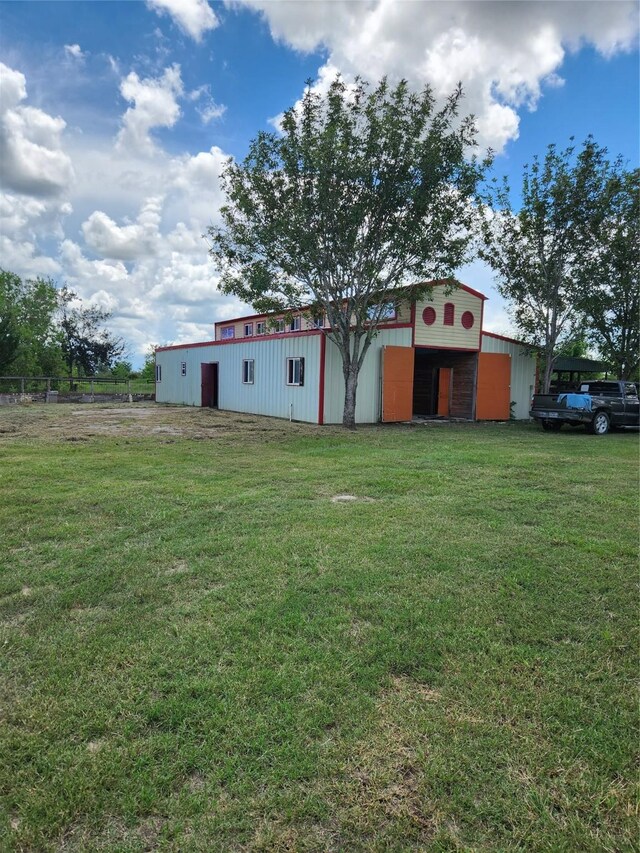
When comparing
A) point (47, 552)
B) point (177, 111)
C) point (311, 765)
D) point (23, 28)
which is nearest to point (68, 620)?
point (47, 552)

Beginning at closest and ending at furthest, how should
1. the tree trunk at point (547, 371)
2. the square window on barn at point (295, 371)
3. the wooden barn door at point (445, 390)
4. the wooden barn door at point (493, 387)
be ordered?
the square window on barn at point (295, 371) < the tree trunk at point (547, 371) < the wooden barn door at point (493, 387) < the wooden barn door at point (445, 390)

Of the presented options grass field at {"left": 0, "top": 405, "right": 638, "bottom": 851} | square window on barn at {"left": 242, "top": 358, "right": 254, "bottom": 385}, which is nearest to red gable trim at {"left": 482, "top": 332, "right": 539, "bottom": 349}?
square window on barn at {"left": 242, "top": 358, "right": 254, "bottom": 385}

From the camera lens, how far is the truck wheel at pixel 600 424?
1482cm

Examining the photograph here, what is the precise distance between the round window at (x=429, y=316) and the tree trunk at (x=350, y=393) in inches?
155

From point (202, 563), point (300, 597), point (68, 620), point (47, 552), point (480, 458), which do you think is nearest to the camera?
point (68, 620)

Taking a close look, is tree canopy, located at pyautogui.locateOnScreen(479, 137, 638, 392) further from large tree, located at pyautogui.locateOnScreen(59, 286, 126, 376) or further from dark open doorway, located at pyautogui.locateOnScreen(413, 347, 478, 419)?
large tree, located at pyautogui.locateOnScreen(59, 286, 126, 376)

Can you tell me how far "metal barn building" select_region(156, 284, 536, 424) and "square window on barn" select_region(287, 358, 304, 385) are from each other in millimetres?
33

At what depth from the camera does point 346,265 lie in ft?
46.5

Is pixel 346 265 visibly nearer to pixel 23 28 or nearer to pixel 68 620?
pixel 23 28

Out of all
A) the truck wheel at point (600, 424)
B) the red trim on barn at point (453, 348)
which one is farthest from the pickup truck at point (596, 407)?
the red trim on barn at point (453, 348)

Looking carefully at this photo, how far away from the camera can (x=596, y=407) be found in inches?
577

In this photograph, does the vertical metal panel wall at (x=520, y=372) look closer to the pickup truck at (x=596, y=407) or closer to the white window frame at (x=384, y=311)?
the pickup truck at (x=596, y=407)

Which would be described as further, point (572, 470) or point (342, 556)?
point (572, 470)

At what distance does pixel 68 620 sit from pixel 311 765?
1900mm
